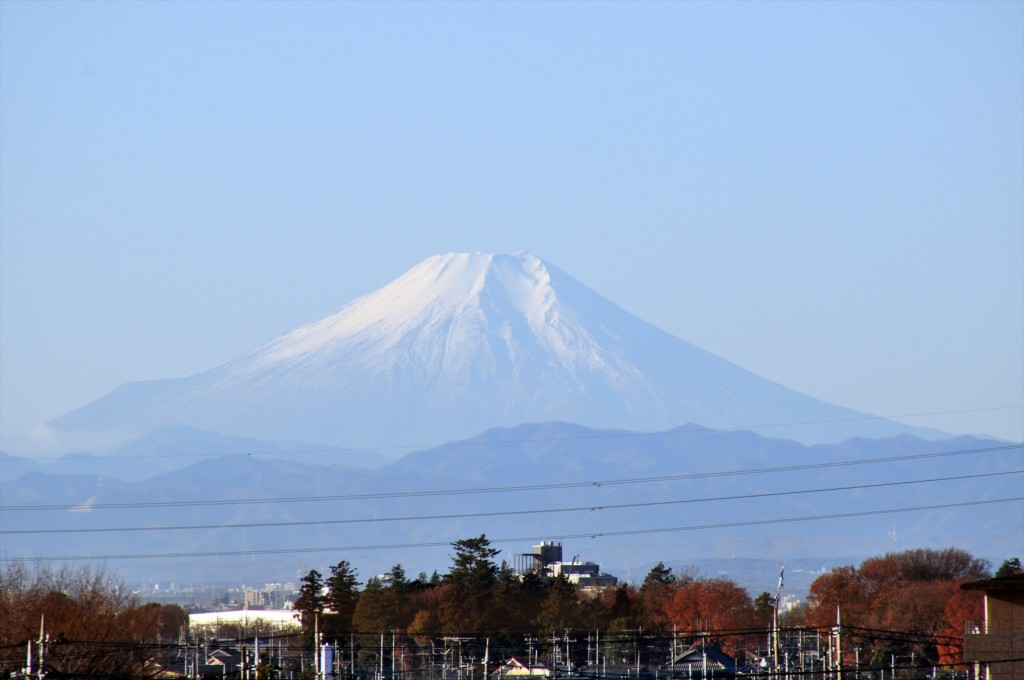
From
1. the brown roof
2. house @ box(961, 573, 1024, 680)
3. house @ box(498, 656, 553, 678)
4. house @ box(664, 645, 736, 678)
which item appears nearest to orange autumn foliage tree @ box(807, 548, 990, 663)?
house @ box(664, 645, 736, 678)

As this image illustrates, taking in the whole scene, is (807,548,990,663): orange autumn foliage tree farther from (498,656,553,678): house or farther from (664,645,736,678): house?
(498,656,553,678): house

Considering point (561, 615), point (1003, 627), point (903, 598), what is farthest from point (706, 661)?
point (1003, 627)

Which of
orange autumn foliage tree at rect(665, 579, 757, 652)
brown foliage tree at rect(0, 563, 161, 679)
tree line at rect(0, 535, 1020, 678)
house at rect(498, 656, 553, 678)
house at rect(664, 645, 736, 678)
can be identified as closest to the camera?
brown foliage tree at rect(0, 563, 161, 679)

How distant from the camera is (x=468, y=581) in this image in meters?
103

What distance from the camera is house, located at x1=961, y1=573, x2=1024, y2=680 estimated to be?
46375mm

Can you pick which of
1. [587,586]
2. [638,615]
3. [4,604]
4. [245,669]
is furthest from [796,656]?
[245,669]

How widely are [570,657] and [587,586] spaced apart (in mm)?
35480

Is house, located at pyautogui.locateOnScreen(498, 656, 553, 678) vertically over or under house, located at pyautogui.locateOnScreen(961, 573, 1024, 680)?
under

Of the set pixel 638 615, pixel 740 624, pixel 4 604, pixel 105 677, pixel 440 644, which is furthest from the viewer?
pixel 740 624

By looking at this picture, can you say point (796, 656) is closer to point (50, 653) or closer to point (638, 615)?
point (638, 615)

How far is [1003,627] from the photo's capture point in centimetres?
4731

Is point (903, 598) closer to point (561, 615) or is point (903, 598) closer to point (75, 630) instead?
point (561, 615)

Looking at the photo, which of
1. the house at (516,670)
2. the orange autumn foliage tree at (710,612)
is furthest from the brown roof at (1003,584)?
the orange autumn foliage tree at (710,612)

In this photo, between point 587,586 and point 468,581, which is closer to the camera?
point 468,581
